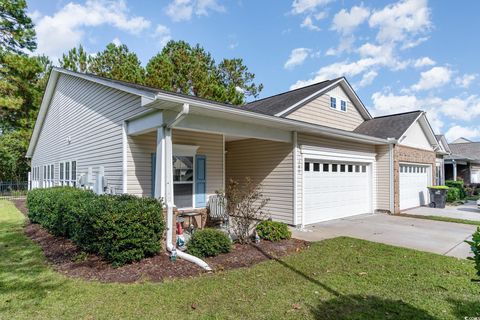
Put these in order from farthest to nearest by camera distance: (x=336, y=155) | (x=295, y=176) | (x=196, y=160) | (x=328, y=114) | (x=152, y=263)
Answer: (x=328, y=114) < (x=336, y=155) < (x=295, y=176) < (x=196, y=160) < (x=152, y=263)

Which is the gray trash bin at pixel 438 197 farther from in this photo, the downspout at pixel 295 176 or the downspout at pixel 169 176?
the downspout at pixel 169 176

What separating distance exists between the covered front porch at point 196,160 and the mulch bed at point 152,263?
4.56ft

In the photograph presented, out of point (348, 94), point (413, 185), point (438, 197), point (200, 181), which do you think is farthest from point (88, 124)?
point (438, 197)

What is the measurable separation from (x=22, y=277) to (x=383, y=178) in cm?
1259

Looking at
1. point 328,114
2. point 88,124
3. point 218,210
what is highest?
point 328,114

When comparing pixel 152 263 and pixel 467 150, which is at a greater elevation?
pixel 467 150

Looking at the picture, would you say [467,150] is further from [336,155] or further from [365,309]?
[365,309]

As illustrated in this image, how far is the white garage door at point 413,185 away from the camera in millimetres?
13484

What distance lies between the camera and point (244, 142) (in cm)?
1106

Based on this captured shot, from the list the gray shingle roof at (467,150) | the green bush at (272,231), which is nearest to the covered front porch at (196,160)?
the green bush at (272,231)

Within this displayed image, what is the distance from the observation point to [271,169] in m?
9.90

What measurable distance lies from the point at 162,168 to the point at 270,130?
366 cm

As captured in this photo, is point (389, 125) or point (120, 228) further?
point (389, 125)

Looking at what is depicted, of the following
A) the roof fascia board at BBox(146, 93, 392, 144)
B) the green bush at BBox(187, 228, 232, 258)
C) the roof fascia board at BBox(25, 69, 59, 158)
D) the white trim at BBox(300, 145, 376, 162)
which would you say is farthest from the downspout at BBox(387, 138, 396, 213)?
the roof fascia board at BBox(25, 69, 59, 158)
